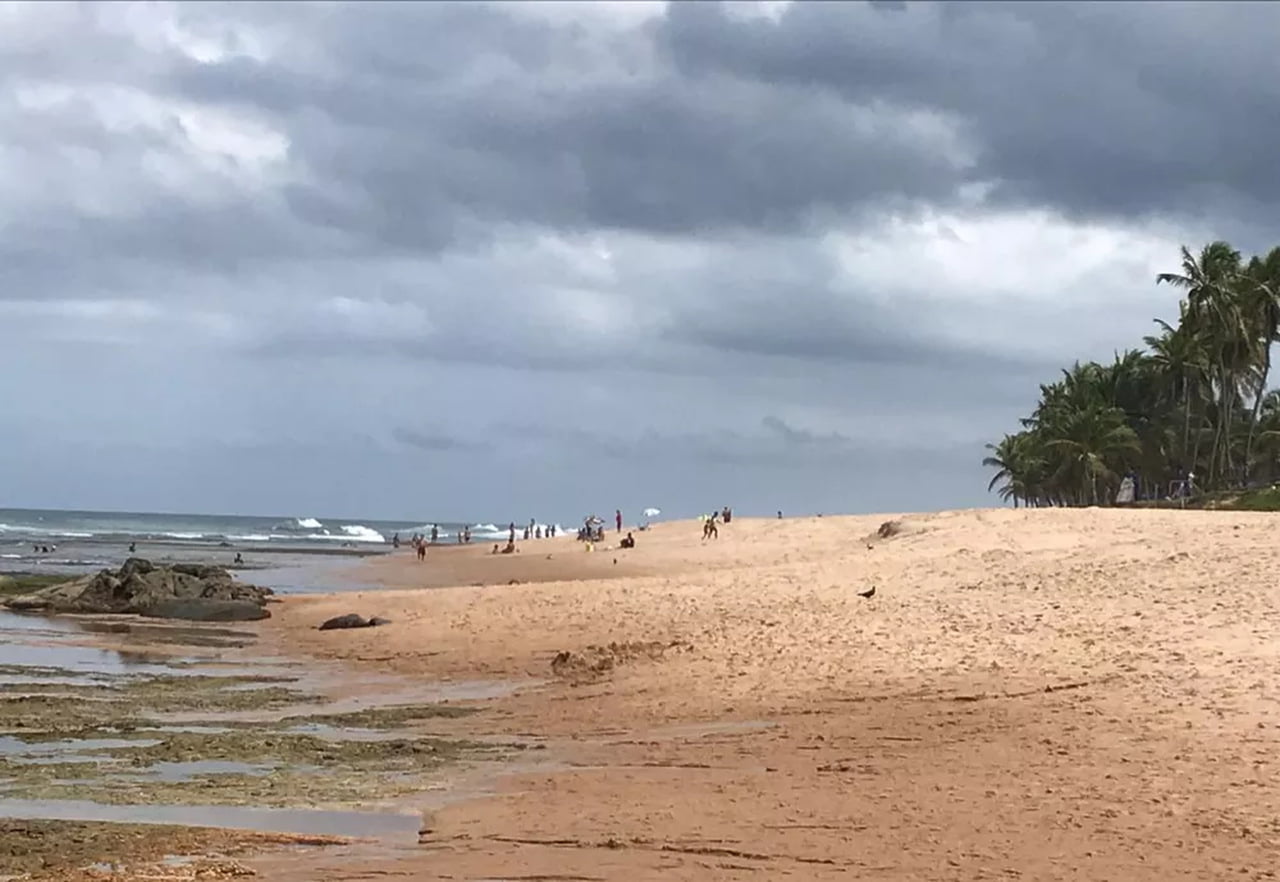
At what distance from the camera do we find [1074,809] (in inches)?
405

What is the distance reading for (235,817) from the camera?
10.9m

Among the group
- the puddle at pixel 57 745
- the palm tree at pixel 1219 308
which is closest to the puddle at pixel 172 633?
the puddle at pixel 57 745

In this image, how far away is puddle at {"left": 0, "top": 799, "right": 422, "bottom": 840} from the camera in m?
10.5

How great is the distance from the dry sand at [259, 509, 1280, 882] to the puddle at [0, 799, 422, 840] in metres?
0.49

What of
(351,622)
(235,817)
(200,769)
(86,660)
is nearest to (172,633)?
(351,622)

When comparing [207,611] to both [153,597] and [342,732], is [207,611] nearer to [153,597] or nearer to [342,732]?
[153,597]

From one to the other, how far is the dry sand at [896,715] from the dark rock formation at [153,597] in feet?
16.8

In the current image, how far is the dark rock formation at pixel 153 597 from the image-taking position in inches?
1366

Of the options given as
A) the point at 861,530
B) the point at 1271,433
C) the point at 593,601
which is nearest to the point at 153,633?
the point at 593,601

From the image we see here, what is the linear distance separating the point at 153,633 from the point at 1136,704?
76.0ft

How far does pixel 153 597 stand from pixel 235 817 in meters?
26.3

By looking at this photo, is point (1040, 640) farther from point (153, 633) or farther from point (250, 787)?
point (153, 633)

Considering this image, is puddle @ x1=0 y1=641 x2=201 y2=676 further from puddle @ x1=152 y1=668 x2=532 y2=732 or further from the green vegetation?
the green vegetation

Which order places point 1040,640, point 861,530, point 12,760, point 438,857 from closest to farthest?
1. point 438,857
2. point 12,760
3. point 1040,640
4. point 861,530
